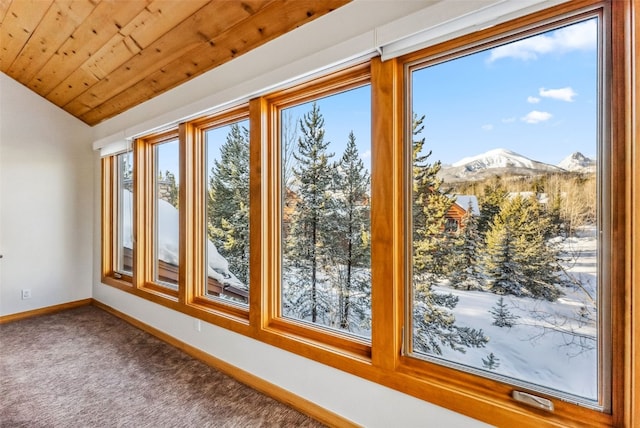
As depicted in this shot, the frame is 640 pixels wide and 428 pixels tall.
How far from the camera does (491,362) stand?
4.50ft

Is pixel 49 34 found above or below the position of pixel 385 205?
above

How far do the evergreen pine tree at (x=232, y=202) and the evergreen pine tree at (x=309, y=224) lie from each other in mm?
472

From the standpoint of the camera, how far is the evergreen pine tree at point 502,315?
133 cm

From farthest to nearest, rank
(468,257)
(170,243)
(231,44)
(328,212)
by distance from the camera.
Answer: (170,243) < (231,44) < (328,212) < (468,257)

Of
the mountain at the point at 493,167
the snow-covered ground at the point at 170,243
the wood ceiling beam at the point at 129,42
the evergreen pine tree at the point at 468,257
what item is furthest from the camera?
the snow-covered ground at the point at 170,243

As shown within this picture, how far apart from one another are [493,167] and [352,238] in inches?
32.4

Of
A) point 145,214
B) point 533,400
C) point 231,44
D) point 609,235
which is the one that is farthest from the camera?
point 145,214

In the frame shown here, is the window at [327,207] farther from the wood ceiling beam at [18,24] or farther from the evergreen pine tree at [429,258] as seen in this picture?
the wood ceiling beam at [18,24]

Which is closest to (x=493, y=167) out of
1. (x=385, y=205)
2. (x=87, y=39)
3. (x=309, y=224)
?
(x=385, y=205)

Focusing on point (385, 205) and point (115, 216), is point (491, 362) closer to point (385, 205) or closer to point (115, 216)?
point (385, 205)

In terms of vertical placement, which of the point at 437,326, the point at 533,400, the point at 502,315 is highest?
the point at 502,315

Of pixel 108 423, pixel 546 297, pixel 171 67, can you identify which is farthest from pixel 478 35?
pixel 108 423

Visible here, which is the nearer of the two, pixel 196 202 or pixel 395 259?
pixel 395 259

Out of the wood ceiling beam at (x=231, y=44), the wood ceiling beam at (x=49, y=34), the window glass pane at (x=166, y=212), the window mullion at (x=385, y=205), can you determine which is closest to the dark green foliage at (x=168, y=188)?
the window glass pane at (x=166, y=212)
